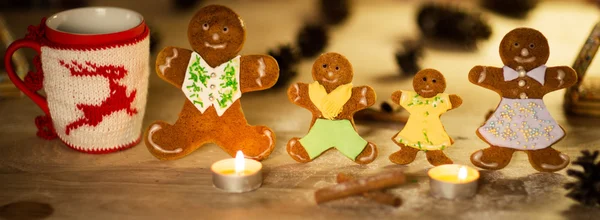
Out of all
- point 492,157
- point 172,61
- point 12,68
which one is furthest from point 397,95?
point 12,68

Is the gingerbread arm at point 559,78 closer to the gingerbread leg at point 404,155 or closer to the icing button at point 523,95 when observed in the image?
the icing button at point 523,95

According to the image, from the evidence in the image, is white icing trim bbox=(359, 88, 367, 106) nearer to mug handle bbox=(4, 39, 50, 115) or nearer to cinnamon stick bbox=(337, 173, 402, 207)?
cinnamon stick bbox=(337, 173, 402, 207)

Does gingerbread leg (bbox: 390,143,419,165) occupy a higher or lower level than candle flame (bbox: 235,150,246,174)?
higher

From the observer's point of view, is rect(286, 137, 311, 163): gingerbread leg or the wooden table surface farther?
rect(286, 137, 311, 163): gingerbread leg

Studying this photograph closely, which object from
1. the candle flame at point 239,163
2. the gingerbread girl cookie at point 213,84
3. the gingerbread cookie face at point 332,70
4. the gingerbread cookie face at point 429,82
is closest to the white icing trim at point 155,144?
the gingerbread girl cookie at point 213,84

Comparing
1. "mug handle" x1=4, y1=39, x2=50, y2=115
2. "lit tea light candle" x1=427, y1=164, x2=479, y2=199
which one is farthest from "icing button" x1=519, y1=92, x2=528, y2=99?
"mug handle" x1=4, y1=39, x2=50, y2=115

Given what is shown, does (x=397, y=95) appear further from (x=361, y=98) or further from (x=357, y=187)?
(x=357, y=187)
